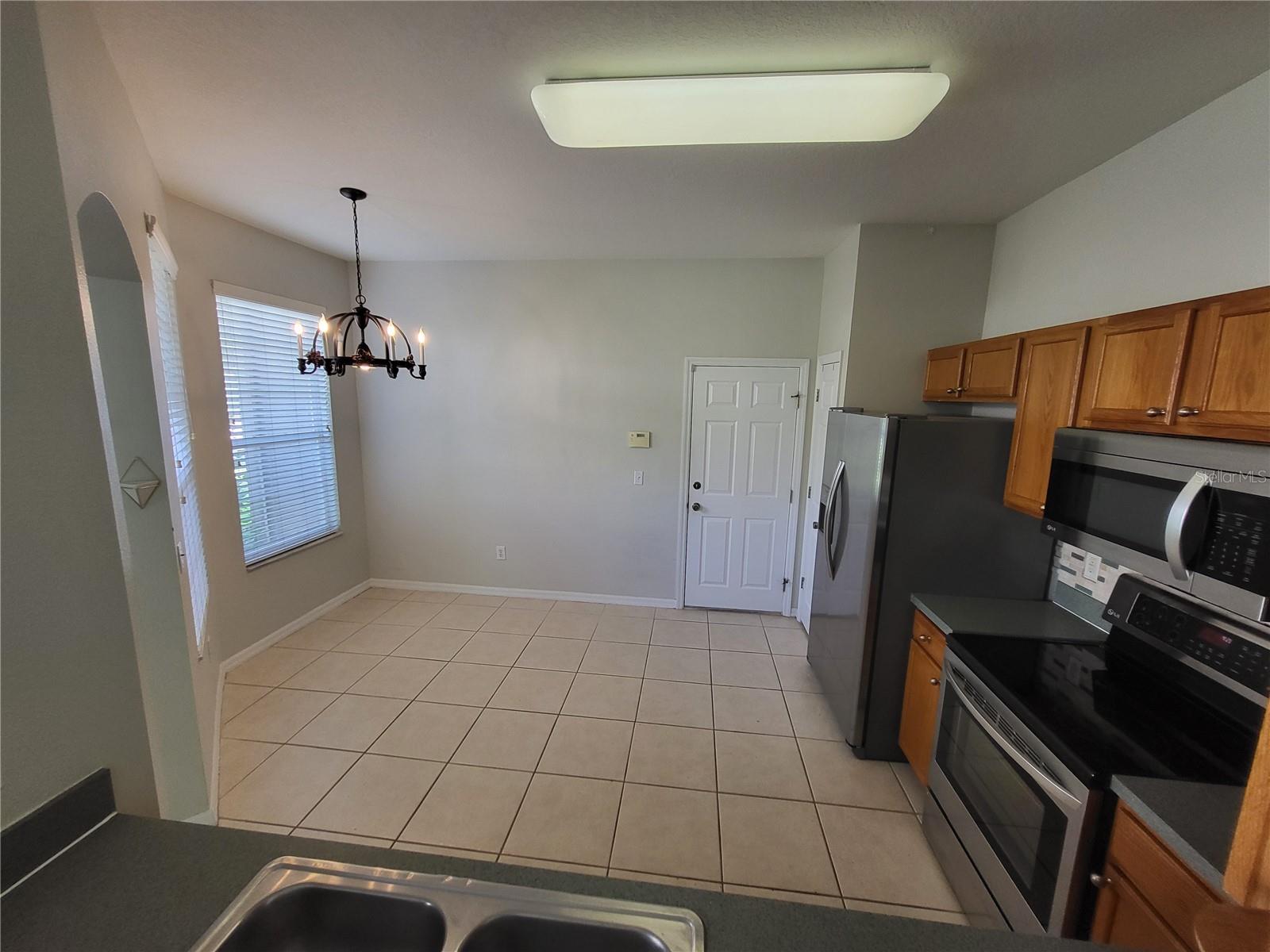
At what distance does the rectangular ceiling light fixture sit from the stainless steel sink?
1.99 meters

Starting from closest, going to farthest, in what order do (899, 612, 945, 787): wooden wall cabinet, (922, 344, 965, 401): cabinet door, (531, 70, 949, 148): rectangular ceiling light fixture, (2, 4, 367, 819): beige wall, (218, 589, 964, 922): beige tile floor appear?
(2, 4, 367, 819): beige wall, (531, 70, 949, 148): rectangular ceiling light fixture, (218, 589, 964, 922): beige tile floor, (899, 612, 945, 787): wooden wall cabinet, (922, 344, 965, 401): cabinet door

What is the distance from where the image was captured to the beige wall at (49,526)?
796 mm

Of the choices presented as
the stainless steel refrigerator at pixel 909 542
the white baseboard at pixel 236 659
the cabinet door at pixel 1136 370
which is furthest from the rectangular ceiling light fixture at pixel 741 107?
the white baseboard at pixel 236 659

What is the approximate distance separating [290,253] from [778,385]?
11.7 ft

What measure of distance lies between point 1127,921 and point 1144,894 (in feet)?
0.32

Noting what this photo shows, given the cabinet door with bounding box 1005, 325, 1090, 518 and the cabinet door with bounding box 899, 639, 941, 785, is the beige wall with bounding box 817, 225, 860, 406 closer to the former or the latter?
the cabinet door with bounding box 1005, 325, 1090, 518

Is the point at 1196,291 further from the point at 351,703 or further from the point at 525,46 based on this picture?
the point at 351,703

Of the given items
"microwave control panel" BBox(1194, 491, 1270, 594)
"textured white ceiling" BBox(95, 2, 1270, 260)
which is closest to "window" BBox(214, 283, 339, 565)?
"textured white ceiling" BBox(95, 2, 1270, 260)

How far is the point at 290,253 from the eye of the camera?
130 inches

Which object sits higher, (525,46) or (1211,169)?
(525,46)

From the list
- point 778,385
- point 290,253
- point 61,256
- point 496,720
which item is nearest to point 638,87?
point 61,256

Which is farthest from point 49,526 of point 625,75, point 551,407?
point 551,407

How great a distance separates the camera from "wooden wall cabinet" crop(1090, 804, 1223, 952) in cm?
96

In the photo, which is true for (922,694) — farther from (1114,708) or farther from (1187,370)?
(1187,370)
